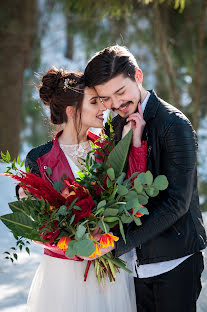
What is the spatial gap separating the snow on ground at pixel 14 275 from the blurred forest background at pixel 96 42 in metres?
1.69

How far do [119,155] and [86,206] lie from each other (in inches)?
10.4

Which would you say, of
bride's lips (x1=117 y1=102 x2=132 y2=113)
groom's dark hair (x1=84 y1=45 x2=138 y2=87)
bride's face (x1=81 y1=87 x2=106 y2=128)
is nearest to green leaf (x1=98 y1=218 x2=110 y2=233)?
bride's lips (x1=117 y1=102 x2=132 y2=113)

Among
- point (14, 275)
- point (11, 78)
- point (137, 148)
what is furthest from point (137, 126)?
point (11, 78)

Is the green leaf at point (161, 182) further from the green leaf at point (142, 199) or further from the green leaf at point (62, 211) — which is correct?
the green leaf at point (62, 211)

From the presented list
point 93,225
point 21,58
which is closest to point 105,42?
point 21,58

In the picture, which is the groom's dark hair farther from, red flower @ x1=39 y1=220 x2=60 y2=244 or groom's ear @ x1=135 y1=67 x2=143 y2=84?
red flower @ x1=39 y1=220 x2=60 y2=244

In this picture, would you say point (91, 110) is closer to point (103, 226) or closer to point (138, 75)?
point (138, 75)

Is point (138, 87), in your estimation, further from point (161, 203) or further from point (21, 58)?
point (21, 58)

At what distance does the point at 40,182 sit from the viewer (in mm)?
1982

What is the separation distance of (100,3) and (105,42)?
1531 millimetres

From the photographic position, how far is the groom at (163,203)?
1.99 m

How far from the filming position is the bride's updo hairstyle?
252 cm

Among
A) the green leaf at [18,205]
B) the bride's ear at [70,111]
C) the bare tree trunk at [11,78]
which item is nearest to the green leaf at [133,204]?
the green leaf at [18,205]

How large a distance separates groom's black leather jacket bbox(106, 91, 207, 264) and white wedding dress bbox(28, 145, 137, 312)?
0.26 m
